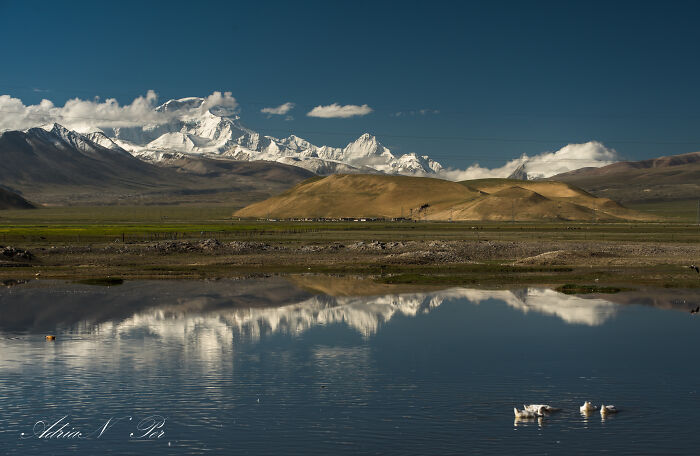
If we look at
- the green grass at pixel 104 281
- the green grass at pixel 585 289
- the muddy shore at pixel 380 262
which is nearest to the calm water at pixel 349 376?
the green grass at pixel 585 289

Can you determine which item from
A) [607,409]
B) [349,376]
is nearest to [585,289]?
[349,376]

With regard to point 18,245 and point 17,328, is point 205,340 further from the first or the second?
point 18,245

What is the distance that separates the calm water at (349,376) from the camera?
19672mm

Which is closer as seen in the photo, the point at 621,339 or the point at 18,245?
the point at 621,339

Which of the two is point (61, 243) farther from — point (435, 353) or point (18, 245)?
point (435, 353)

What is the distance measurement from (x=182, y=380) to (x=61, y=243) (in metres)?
73.8

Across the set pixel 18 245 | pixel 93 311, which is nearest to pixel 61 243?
pixel 18 245

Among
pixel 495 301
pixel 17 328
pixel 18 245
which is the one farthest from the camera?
pixel 18 245

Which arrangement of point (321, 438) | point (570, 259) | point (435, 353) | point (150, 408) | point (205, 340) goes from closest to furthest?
point (321, 438), point (150, 408), point (435, 353), point (205, 340), point (570, 259)

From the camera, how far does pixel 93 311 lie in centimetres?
4169

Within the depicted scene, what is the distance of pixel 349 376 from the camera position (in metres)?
26.1
